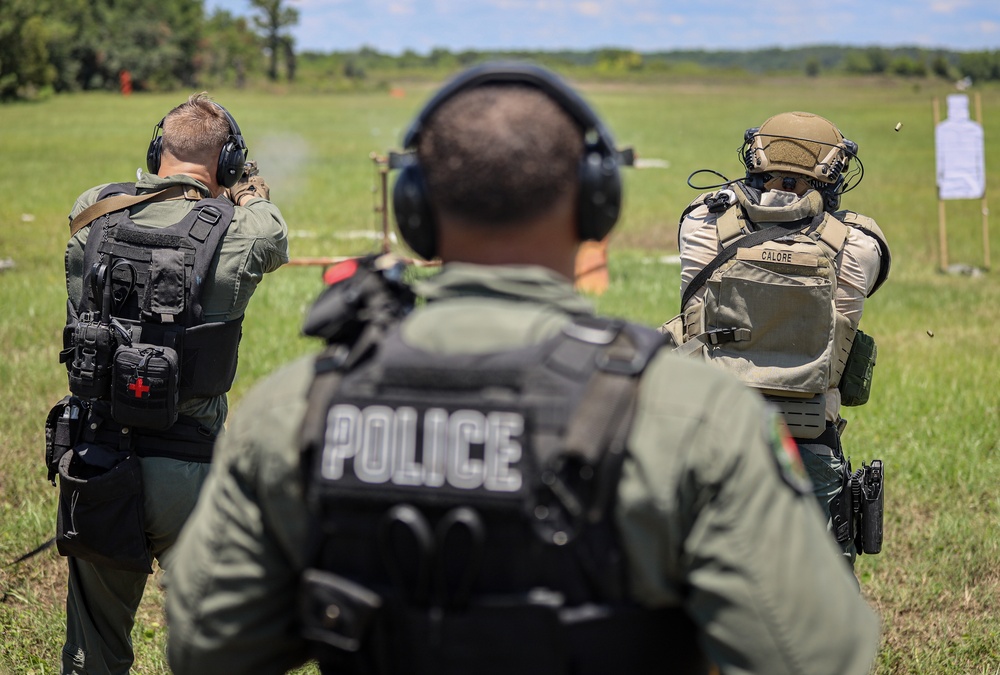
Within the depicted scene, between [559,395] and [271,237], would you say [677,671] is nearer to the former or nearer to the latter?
[559,395]

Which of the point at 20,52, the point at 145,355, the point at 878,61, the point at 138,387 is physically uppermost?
the point at 878,61

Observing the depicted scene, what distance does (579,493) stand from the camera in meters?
1.64

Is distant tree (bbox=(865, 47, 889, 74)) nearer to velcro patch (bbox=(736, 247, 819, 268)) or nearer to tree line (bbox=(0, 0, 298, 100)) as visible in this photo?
tree line (bbox=(0, 0, 298, 100))

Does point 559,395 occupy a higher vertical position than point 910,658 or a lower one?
higher

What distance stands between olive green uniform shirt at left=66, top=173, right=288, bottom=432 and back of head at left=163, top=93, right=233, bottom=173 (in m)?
0.12

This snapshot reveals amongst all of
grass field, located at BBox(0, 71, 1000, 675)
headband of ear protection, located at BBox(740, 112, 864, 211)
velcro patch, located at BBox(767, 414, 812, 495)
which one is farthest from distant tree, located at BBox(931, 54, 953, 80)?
velcro patch, located at BBox(767, 414, 812, 495)

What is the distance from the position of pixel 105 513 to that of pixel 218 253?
0.97 meters

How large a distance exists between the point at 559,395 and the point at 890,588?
→ 4.11 metres

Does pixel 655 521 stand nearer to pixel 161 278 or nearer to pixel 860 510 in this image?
pixel 161 278

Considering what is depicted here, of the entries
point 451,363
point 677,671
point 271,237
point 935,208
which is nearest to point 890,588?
point 271,237

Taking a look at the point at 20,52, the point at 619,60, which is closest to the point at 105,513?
the point at 20,52

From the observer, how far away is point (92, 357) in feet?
11.9

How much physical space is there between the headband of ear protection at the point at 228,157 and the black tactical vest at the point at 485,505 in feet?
7.88

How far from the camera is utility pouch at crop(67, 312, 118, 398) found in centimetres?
363
